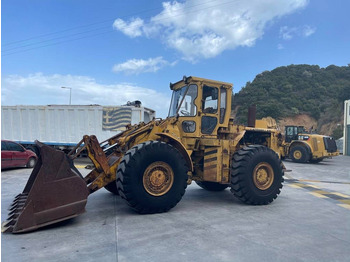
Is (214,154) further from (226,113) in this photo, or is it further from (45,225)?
(45,225)

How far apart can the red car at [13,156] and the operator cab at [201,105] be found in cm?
873

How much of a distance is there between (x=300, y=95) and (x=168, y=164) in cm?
5153

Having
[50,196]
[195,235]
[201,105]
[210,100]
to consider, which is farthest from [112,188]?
[195,235]

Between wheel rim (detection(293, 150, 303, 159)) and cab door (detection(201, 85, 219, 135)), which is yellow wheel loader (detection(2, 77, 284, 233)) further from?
wheel rim (detection(293, 150, 303, 159))

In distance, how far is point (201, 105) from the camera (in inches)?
256

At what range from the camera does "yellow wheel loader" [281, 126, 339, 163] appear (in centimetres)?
1814

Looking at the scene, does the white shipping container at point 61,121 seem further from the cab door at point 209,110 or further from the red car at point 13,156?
the cab door at point 209,110

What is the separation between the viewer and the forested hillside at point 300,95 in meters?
44.4

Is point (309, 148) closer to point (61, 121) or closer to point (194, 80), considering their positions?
point (194, 80)

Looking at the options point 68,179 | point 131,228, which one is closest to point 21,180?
point 68,179

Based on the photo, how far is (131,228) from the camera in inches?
185

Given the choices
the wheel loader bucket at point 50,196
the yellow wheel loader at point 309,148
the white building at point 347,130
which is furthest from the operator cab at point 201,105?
the white building at point 347,130

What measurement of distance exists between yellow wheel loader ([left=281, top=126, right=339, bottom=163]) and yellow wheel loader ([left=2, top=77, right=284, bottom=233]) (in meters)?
11.9

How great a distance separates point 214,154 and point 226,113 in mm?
1088
